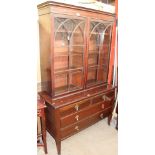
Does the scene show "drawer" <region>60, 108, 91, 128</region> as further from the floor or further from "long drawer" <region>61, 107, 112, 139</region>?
the floor

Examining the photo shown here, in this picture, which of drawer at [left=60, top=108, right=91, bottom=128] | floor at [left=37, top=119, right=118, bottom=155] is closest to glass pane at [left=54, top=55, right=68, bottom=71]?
drawer at [left=60, top=108, right=91, bottom=128]

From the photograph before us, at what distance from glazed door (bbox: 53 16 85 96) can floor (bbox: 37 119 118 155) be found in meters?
0.77

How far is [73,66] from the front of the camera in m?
2.35

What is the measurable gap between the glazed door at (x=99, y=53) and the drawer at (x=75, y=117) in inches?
16.9

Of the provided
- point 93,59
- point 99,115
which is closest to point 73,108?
point 99,115

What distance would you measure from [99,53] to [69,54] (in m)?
0.53

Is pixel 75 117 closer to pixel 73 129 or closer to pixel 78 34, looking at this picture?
pixel 73 129

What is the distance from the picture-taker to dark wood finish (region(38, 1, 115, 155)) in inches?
72.7
